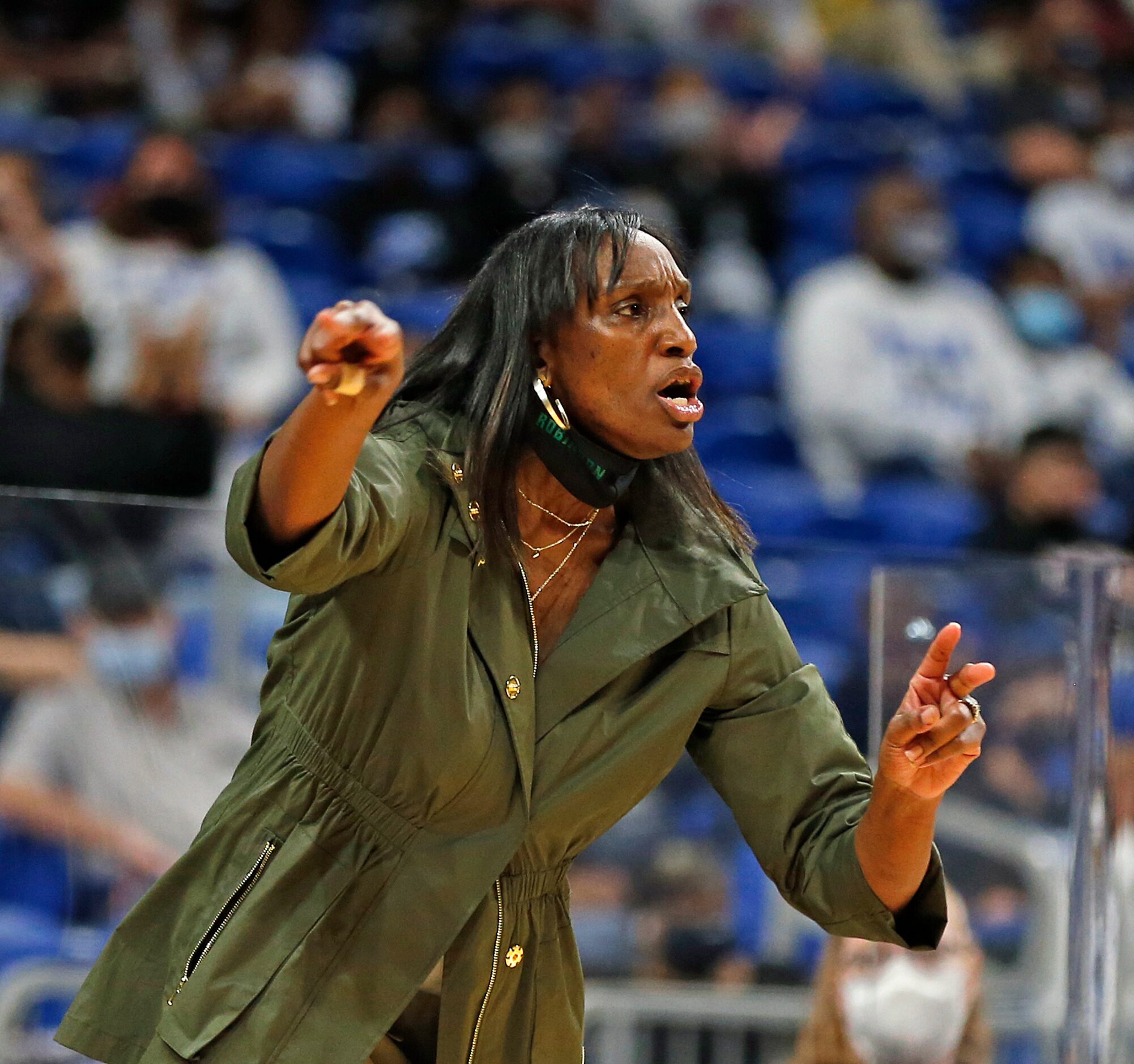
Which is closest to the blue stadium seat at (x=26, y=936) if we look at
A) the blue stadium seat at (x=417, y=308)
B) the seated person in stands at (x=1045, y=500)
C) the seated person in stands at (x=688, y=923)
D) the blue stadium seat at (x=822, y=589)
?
the seated person in stands at (x=688, y=923)

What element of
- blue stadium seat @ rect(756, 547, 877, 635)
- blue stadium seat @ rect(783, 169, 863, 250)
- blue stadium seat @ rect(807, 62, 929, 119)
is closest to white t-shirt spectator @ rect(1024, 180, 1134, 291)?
blue stadium seat @ rect(783, 169, 863, 250)

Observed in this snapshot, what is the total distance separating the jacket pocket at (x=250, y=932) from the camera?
1823 mm

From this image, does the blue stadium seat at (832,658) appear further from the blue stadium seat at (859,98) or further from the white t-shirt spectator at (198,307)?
the blue stadium seat at (859,98)

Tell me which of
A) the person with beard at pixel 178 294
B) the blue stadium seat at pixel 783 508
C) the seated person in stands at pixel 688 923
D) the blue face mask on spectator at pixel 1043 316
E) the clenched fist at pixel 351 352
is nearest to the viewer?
the clenched fist at pixel 351 352

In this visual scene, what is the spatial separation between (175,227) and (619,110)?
2.27 m

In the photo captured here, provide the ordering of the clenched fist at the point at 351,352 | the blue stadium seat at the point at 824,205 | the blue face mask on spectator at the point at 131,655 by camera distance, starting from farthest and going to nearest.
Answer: the blue stadium seat at the point at 824,205 < the blue face mask on spectator at the point at 131,655 < the clenched fist at the point at 351,352

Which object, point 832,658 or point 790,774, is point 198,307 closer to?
point 832,658

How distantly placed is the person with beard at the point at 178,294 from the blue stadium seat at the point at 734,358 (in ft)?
5.68

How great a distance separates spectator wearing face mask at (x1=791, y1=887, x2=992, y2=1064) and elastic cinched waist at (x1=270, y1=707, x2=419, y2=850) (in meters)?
1.34

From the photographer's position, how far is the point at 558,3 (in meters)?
7.66

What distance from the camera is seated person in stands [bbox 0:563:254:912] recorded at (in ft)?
9.66

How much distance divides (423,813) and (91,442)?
7.95ft

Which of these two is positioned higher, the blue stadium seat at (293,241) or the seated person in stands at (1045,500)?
the blue stadium seat at (293,241)

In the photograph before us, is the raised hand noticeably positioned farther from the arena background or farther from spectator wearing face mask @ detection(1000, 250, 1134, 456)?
spectator wearing face mask @ detection(1000, 250, 1134, 456)
